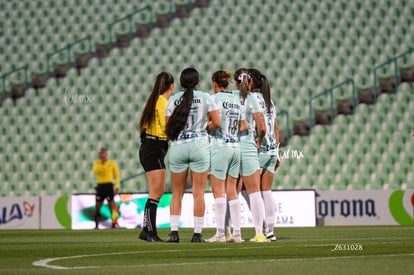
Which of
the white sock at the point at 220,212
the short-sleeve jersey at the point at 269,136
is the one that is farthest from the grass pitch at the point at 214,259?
the short-sleeve jersey at the point at 269,136

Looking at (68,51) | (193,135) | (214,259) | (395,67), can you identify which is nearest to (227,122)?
(193,135)

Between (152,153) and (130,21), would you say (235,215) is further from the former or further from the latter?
(130,21)

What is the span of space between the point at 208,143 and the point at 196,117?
408 millimetres

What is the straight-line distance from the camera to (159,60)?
27.3 meters

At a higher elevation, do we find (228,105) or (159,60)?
(159,60)

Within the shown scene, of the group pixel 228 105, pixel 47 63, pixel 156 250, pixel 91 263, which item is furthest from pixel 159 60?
pixel 91 263

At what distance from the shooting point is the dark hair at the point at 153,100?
12.1m

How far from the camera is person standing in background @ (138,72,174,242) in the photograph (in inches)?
476

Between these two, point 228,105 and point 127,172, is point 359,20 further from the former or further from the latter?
point 228,105

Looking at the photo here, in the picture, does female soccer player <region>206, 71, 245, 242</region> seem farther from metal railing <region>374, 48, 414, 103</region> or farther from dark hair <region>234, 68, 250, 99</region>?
metal railing <region>374, 48, 414, 103</region>

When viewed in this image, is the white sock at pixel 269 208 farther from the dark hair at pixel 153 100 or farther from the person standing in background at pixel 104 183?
the person standing in background at pixel 104 183

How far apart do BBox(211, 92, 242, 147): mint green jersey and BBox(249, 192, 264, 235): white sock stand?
71cm

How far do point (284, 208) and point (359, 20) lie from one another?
7.28m

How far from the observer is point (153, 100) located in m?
12.1
